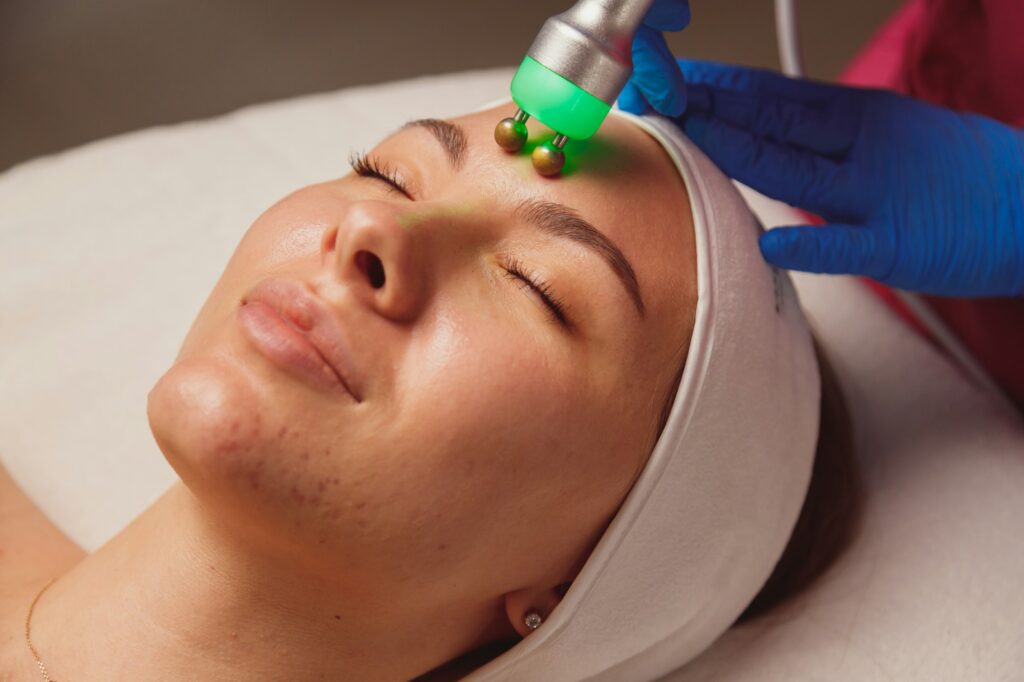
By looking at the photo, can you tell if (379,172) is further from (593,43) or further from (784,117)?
(784,117)

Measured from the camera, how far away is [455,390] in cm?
97

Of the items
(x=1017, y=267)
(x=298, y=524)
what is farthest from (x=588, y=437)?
(x=1017, y=267)

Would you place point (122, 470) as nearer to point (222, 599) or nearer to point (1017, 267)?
point (222, 599)

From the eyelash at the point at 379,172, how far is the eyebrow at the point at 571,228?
0.15 meters

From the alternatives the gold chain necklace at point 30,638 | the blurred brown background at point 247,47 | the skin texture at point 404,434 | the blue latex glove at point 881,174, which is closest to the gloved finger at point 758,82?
the blue latex glove at point 881,174

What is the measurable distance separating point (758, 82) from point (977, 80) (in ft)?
1.80

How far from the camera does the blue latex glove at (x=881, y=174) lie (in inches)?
53.2

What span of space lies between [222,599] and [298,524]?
0.19m

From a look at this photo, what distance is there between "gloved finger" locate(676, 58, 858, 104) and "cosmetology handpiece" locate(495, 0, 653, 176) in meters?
0.40

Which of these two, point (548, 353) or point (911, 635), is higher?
point (548, 353)

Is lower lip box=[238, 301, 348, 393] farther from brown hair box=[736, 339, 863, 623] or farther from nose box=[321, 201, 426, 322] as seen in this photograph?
brown hair box=[736, 339, 863, 623]

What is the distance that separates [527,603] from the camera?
117 centimetres

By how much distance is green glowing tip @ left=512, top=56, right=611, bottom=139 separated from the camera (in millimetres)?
1039

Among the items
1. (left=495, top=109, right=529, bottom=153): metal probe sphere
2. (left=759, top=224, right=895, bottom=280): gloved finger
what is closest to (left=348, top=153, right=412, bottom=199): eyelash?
(left=495, top=109, right=529, bottom=153): metal probe sphere
